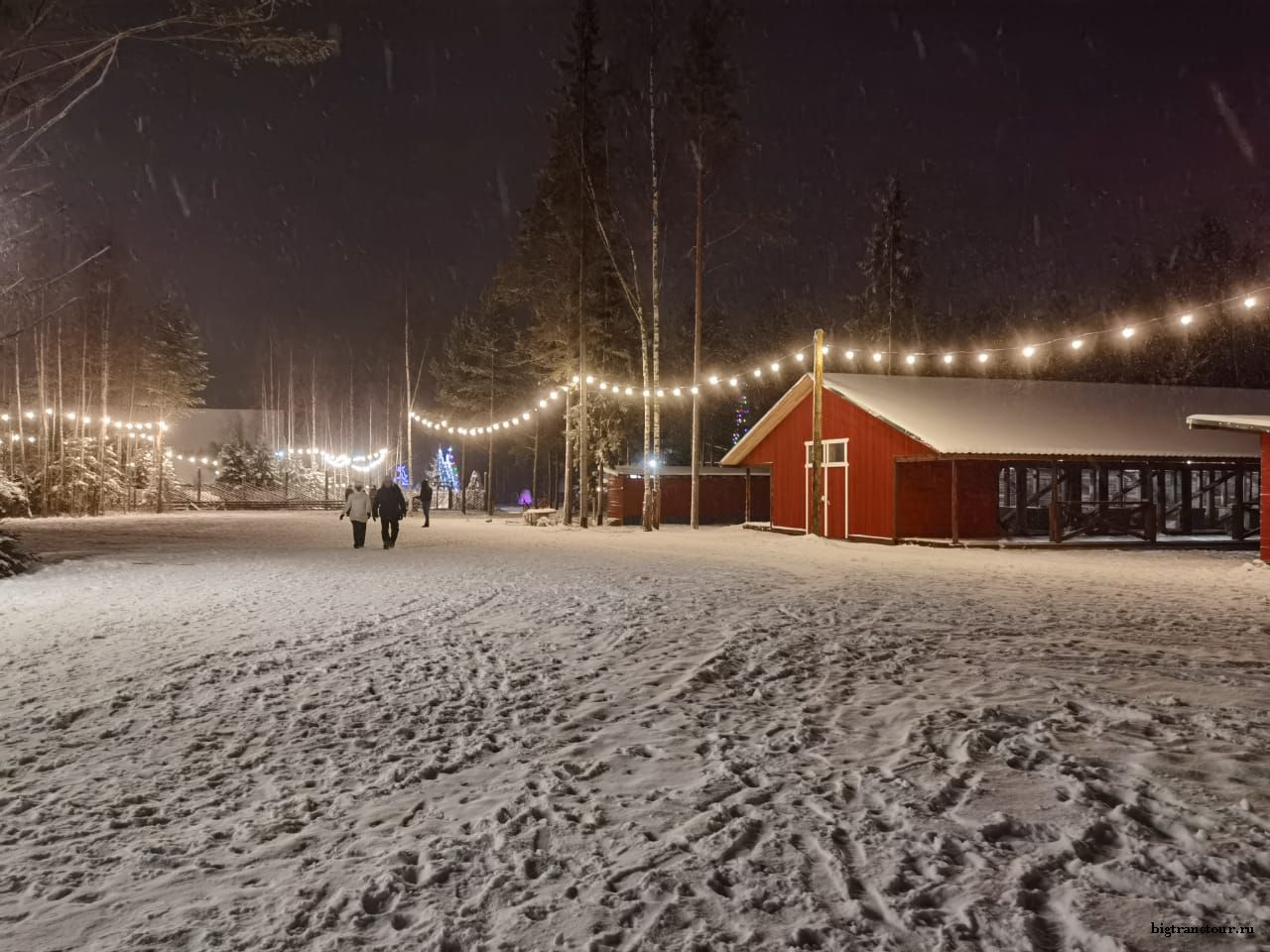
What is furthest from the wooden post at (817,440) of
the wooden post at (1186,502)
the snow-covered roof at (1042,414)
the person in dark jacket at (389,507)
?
the wooden post at (1186,502)

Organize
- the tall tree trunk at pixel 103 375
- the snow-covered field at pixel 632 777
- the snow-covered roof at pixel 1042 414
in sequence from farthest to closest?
the tall tree trunk at pixel 103 375, the snow-covered roof at pixel 1042 414, the snow-covered field at pixel 632 777

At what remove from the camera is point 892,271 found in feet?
145

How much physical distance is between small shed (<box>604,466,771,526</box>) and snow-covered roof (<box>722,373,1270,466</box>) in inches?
263

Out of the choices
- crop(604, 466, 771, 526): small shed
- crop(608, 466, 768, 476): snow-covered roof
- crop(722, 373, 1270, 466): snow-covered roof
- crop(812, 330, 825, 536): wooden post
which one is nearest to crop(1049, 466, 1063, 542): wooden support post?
crop(722, 373, 1270, 466): snow-covered roof

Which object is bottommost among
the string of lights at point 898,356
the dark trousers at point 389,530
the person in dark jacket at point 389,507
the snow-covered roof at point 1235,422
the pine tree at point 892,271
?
the dark trousers at point 389,530

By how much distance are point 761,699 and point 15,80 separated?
1199 cm

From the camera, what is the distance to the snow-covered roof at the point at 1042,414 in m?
21.1

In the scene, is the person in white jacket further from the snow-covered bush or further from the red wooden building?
the snow-covered bush

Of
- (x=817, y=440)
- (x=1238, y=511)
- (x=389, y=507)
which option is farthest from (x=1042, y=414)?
(x=389, y=507)

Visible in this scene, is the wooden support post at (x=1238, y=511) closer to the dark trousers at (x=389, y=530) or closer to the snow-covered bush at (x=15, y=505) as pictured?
the dark trousers at (x=389, y=530)

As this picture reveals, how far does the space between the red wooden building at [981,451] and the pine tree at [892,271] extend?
60.3 feet

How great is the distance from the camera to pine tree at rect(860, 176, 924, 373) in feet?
144

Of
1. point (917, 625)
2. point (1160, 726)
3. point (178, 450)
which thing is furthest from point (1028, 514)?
point (178, 450)

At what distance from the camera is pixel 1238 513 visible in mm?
23078
